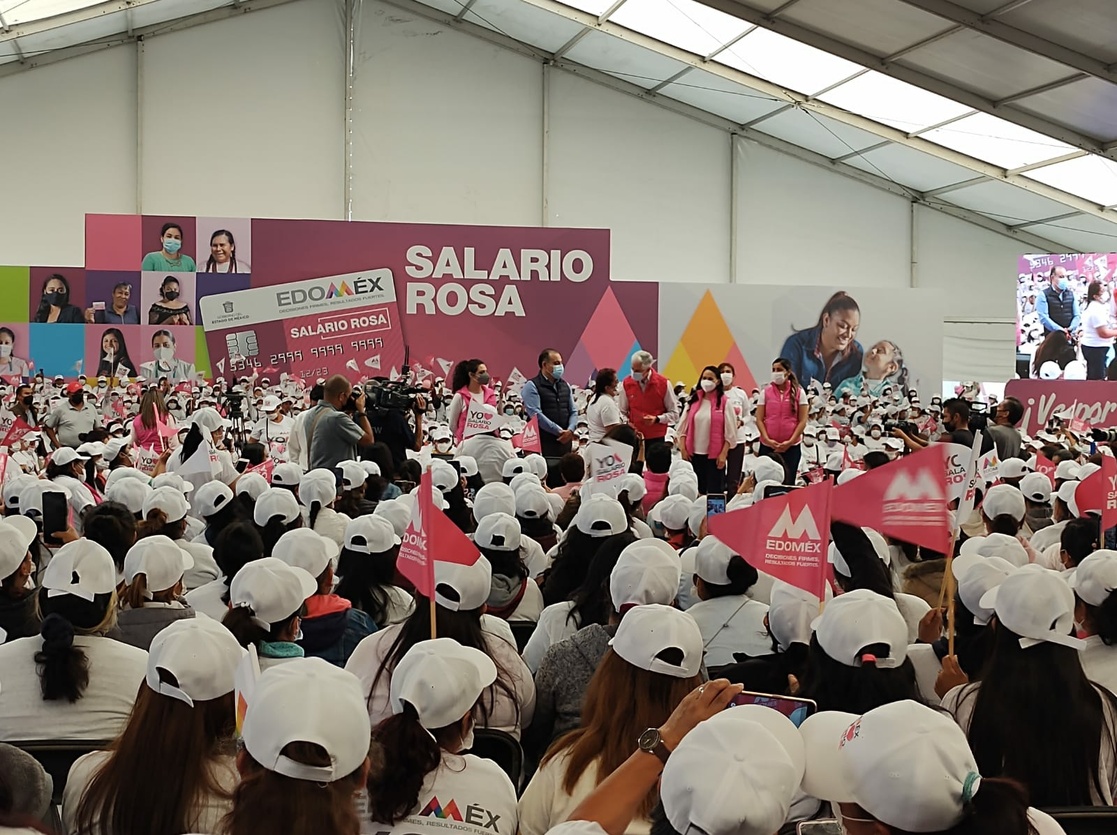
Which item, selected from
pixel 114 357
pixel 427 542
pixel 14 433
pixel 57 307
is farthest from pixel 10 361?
pixel 427 542

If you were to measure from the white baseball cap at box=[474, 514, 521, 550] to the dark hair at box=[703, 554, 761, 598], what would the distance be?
830 millimetres

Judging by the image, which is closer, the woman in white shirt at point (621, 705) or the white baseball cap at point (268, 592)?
the woman in white shirt at point (621, 705)

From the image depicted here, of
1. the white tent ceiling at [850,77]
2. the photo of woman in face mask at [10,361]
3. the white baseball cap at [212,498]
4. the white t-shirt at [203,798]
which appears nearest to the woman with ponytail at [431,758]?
the white t-shirt at [203,798]

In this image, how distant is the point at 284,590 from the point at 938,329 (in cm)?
1219

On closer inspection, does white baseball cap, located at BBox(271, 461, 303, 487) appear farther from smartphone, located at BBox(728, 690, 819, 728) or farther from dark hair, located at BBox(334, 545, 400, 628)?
smartphone, located at BBox(728, 690, 819, 728)

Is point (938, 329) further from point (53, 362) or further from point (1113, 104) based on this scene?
point (53, 362)

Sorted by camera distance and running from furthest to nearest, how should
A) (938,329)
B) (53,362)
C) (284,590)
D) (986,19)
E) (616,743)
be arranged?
(938,329) → (53,362) → (986,19) → (284,590) → (616,743)

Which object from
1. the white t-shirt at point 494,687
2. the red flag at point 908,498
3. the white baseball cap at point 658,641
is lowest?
the white t-shirt at point 494,687

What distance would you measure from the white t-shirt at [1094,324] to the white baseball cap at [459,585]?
14.6 metres

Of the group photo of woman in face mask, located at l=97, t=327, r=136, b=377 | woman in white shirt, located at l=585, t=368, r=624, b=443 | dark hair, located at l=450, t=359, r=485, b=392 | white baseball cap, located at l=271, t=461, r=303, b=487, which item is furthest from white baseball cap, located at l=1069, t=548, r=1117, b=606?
photo of woman in face mask, located at l=97, t=327, r=136, b=377

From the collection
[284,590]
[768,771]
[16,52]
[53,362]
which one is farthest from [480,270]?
[768,771]

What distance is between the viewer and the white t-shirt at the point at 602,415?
857 cm

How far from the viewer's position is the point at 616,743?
7.80ft

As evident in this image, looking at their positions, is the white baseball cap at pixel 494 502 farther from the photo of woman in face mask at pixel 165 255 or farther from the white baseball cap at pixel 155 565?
the photo of woman in face mask at pixel 165 255
